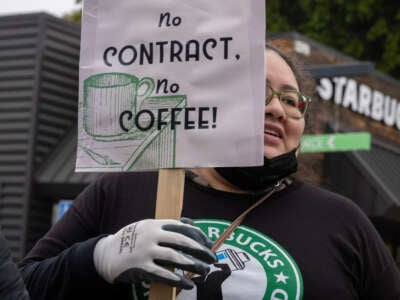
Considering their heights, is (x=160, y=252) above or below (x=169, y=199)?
below

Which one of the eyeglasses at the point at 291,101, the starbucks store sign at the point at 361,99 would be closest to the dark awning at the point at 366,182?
the starbucks store sign at the point at 361,99

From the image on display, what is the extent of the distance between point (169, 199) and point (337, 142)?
743 cm

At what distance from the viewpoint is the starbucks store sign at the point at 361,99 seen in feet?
37.4

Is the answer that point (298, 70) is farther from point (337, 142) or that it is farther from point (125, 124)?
point (337, 142)

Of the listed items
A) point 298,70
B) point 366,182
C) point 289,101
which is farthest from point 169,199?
point 366,182

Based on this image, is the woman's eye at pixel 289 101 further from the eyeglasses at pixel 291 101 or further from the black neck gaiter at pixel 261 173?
the black neck gaiter at pixel 261 173

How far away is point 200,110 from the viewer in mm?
2322

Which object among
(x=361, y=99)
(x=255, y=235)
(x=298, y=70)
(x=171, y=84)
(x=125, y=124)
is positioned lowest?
(x=255, y=235)

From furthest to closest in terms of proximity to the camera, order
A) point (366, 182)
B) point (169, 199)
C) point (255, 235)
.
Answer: point (366, 182) → point (255, 235) → point (169, 199)

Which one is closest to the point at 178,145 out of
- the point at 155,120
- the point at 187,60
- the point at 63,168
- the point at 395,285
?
the point at 155,120

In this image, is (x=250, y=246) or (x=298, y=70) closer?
(x=250, y=246)

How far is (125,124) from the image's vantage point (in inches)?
93.5

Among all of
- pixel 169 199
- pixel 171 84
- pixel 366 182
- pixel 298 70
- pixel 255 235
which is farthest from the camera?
pixel 366 182

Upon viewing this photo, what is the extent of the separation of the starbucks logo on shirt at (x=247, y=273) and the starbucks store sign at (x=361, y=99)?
350 inches
